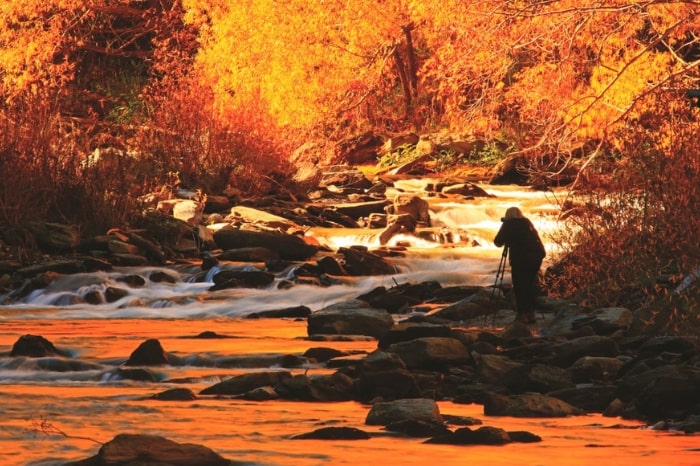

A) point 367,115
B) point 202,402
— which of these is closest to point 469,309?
point 202,402

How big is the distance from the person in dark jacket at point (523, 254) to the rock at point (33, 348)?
15.3ft

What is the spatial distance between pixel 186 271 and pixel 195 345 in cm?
719

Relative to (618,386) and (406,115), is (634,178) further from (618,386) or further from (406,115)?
(406,115)

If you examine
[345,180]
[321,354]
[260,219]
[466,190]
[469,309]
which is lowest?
[321,354]

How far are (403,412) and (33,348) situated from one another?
4.29 metres

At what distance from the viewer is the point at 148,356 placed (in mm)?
10859

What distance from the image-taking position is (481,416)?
27.9 ft

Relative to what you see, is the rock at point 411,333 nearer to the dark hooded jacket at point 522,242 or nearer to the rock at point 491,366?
the rock at point 491,366

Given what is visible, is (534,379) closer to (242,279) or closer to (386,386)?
(386,386)

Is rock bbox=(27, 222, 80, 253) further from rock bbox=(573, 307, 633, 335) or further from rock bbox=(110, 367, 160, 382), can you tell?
rock bbox=(110, 367, 160, 382)

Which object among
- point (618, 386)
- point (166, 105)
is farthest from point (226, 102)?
point (618, 386)

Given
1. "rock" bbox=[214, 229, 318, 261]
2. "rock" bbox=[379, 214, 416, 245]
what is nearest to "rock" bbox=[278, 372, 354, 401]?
"rock" bbox=[214, 229, 318, 261]

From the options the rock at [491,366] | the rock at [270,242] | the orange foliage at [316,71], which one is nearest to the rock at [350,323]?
the rock at [491,366]

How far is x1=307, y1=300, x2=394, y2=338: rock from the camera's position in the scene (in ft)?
42.7
